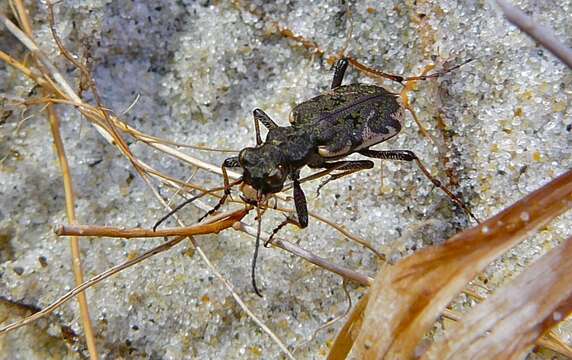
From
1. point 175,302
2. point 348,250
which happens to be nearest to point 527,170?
point 348,250

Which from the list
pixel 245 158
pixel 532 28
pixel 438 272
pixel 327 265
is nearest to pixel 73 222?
pixel 245 158

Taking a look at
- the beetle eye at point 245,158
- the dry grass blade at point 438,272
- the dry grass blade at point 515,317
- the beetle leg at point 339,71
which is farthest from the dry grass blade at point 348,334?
the beetle leg at point 339,71

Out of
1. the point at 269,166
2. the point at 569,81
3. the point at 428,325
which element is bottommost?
the point at 428,325

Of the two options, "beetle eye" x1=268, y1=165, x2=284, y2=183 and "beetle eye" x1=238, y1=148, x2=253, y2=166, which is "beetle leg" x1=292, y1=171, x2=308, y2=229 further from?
"beetle eye" x1=238, y1=148, x2=253, y2=166

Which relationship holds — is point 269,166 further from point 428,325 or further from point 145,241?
point 428,325

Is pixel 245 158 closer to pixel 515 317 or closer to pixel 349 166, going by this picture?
pixel 349 166

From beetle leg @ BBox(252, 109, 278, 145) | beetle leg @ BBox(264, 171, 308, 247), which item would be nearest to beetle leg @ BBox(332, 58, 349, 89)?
beetle leg @ BBox(252, 109, 278, 145)
